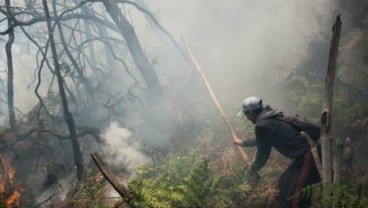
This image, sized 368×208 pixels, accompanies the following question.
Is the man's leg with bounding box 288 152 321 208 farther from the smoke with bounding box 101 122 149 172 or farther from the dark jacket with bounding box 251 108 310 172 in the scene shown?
the smoke with bounding box 101 122 149 172

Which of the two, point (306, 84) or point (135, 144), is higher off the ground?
point (135, 144)

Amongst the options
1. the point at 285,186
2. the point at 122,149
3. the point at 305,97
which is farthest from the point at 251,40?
the point at 285,186

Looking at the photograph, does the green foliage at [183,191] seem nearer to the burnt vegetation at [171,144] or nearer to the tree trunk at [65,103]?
the burnt vegetation at [171,144]

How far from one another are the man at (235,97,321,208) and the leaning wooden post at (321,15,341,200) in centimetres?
87

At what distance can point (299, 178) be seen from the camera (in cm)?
488

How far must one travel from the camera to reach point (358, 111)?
281 inches

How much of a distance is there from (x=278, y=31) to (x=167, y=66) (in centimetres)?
630

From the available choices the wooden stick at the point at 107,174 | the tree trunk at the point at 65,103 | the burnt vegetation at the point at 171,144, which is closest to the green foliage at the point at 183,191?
the burnt vegetation at the point at 171,144

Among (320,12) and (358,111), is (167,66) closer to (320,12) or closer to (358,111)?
(320,12)

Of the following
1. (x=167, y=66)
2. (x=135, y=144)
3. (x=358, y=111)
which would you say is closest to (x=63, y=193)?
(x=135, y=144)

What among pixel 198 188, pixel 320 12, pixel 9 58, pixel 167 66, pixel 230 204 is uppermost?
pixel 9 58

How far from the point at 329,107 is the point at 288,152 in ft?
4.93

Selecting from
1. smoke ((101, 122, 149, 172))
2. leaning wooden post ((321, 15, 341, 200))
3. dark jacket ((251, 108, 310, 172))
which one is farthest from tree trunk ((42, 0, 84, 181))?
leaning wooden post ((321, 15, 341, 200))

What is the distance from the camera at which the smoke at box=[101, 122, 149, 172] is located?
34.0 ft
